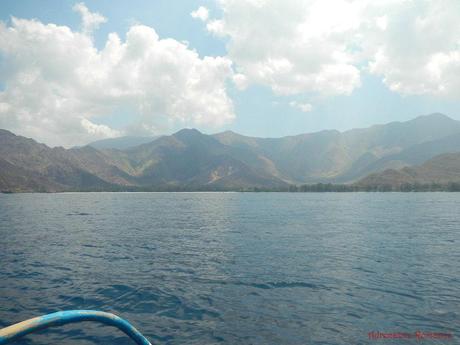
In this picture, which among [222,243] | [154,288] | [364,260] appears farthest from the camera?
[222,243]

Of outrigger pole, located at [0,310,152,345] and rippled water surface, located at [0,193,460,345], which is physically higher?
outrigger pole, located at [0,310,152,345]

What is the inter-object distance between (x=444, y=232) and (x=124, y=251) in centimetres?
5884

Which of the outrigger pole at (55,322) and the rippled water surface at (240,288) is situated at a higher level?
the outrigger pole at (55,322)

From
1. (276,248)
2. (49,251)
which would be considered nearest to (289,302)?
(276,248)

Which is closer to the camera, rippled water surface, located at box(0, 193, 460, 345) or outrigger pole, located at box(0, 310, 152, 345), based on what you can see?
outrigger pole, located at box(0, 310, 152, 345)

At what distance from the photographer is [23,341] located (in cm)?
1922

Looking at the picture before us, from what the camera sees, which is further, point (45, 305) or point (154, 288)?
point (154, 288)

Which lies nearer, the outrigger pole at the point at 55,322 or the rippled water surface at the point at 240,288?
the outrigger pole at the point at 55,322

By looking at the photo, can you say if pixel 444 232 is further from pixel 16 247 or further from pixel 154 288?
pixel 16 247

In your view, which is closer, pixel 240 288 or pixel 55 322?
pixel 55 322

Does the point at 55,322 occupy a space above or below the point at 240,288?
above

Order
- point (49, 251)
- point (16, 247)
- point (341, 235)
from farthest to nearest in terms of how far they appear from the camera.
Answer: point (341, 235) → point (16, 247) → point (49, 251)

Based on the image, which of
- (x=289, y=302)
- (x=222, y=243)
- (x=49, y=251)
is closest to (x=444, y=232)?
(x=222, y=243)

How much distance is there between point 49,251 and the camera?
4544 centimetres
